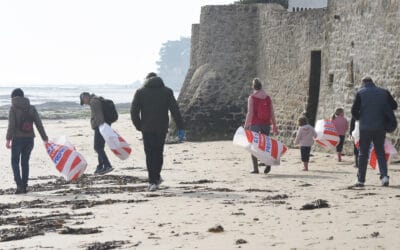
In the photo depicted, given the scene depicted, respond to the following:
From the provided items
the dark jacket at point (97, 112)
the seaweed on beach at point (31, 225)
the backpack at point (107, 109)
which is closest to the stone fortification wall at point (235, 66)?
the backpack at point (107, 109)

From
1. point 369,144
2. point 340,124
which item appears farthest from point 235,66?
point 369,144

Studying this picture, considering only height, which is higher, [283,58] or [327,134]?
[283,58]

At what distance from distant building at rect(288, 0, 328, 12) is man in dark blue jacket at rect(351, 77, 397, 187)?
14809 mm

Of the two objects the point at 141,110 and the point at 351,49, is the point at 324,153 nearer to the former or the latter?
the point at 351,49

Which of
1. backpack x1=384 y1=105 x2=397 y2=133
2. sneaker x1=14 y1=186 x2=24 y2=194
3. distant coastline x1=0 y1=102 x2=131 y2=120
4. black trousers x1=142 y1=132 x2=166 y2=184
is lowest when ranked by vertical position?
distant coastline x1=0 y1=102 x2=131 y2=120

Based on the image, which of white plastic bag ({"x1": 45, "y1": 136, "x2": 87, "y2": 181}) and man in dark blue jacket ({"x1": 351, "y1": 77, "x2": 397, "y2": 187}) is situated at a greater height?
man in dark blue jacket ({"x1": 351, "y1": 77, "x2": 397, "y2": 187})

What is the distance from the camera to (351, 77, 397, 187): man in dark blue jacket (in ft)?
42.8

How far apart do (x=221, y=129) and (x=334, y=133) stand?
7.82 metres

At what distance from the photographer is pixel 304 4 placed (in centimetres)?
2814

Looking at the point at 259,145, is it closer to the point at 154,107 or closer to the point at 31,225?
the point at 154,107

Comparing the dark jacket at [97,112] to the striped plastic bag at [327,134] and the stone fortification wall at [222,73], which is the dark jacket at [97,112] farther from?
the stone fortification wall at [222,73]

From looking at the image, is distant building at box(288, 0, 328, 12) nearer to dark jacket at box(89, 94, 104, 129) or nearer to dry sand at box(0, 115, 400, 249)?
dry sand at box(0, 115, 400, 249)

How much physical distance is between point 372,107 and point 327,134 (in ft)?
17.0

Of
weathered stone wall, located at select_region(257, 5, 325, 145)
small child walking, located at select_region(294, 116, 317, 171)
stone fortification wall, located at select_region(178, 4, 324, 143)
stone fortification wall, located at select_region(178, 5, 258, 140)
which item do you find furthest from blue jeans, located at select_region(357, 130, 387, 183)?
stone fortification wall, located at select_region(178, 5, 258, 140)
